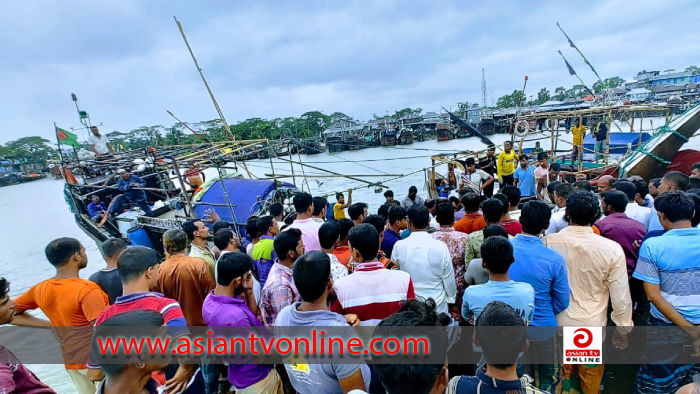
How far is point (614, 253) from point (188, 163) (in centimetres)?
693

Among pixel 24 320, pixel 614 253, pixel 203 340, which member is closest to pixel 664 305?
pixel 614 253

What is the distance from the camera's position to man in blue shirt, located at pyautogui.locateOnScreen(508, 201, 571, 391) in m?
2.18

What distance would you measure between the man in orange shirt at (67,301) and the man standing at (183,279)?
47cm

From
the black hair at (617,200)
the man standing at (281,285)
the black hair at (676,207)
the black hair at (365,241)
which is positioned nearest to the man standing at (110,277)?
the man standing at (281,285)

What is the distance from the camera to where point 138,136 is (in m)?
70.4

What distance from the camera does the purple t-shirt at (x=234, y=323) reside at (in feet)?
6.79

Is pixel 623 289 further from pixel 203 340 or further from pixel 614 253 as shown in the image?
pixel 203 340

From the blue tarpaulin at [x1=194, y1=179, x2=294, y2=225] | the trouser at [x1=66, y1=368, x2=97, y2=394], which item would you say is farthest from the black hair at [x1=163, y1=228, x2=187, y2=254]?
the blue tarpaulin at [x1=194, y1=179, x2=294, y2=225]

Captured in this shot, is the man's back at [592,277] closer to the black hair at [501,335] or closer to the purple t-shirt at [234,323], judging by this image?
the black hair at [501,335]

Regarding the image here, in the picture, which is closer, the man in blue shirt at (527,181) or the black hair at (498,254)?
the black hair at (498,254)

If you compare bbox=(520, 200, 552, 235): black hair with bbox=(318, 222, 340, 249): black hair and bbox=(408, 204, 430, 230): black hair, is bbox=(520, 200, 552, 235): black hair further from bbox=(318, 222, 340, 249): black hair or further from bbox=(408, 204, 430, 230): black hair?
bbox=(318, 222, 340, 249): black hair

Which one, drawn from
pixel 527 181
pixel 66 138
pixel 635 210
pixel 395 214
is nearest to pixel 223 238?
pixel 395 214

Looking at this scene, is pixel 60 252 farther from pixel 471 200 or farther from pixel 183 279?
pixel 471 200

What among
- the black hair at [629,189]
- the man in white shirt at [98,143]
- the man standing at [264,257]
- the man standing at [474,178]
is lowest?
the man standing at [474,178]
